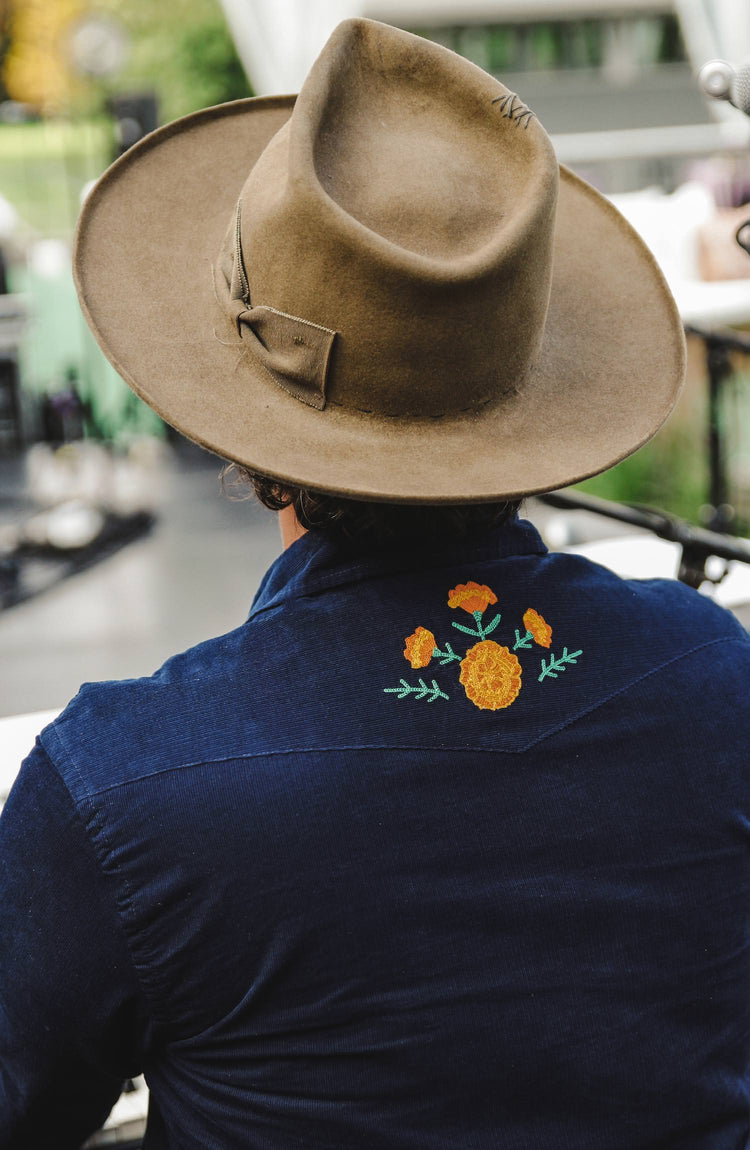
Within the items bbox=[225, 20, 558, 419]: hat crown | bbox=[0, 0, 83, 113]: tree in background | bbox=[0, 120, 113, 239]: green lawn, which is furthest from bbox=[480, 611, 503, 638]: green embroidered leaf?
bbox=[0, 0, 83, 113]: tree in background

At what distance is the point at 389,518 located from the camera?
33.6 inches

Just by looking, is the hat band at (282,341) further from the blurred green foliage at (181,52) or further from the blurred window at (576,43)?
the blurred green foliage at (181,52)

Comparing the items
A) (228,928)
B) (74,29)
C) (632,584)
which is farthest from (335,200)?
(74,29)

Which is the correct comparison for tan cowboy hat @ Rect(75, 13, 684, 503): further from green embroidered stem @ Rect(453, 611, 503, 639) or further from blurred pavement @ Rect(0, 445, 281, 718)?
blurred pavement @ Rect(0, 445, 281, 718)

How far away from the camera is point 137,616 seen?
3992 mm

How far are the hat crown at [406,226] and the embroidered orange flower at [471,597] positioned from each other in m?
0.16

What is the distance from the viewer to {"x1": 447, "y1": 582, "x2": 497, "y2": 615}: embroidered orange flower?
0.82 m

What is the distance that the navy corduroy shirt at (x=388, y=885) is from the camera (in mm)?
726

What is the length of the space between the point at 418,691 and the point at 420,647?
0.04 metres

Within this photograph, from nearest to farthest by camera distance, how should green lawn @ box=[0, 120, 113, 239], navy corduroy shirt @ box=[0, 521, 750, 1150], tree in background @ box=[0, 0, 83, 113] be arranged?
navy corduroy shirt @ box=[0, 521, 750, 1150]
green lawn @ box=[0, 120, 113, 239]
tree in background @ box=[0, 0, 83, 113]

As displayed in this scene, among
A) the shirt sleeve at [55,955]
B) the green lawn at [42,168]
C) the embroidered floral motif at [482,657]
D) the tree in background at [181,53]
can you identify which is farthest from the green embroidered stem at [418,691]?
the tree in background at [181,53]

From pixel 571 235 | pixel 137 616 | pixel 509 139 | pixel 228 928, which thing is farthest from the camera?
pixel 137 616

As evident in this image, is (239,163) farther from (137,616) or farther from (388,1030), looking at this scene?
(137,616)

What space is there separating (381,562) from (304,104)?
391 millimetres
